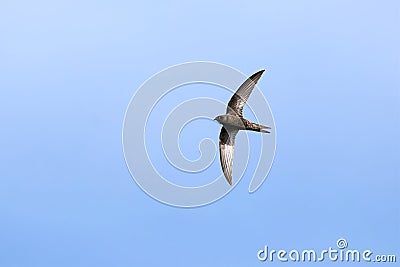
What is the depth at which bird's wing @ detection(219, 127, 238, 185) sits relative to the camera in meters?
6.52

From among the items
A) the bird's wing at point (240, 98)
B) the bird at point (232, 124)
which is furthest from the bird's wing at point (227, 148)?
the bird's wing at point (240, 98)

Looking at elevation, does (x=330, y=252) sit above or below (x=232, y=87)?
below

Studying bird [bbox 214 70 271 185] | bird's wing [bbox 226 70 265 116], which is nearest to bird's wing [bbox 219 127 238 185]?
bird [bbox 214 70 271 185]

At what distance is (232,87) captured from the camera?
6.61 metres

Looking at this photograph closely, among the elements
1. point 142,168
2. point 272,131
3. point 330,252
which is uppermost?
point 272,131

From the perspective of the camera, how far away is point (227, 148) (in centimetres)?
656

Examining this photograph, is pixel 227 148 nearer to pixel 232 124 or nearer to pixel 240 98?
pixel 232 124

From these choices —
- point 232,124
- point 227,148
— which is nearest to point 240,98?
point 232,124

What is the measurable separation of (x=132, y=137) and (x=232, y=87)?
985 mm

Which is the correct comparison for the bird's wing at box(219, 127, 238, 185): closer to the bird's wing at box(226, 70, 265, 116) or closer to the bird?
the bird

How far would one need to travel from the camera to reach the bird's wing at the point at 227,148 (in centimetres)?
652

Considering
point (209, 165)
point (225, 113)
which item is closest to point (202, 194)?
point (209, 165)

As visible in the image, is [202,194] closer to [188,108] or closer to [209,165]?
[209,165]

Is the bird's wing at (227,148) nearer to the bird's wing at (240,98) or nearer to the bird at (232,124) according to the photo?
the bird at (232,124)
